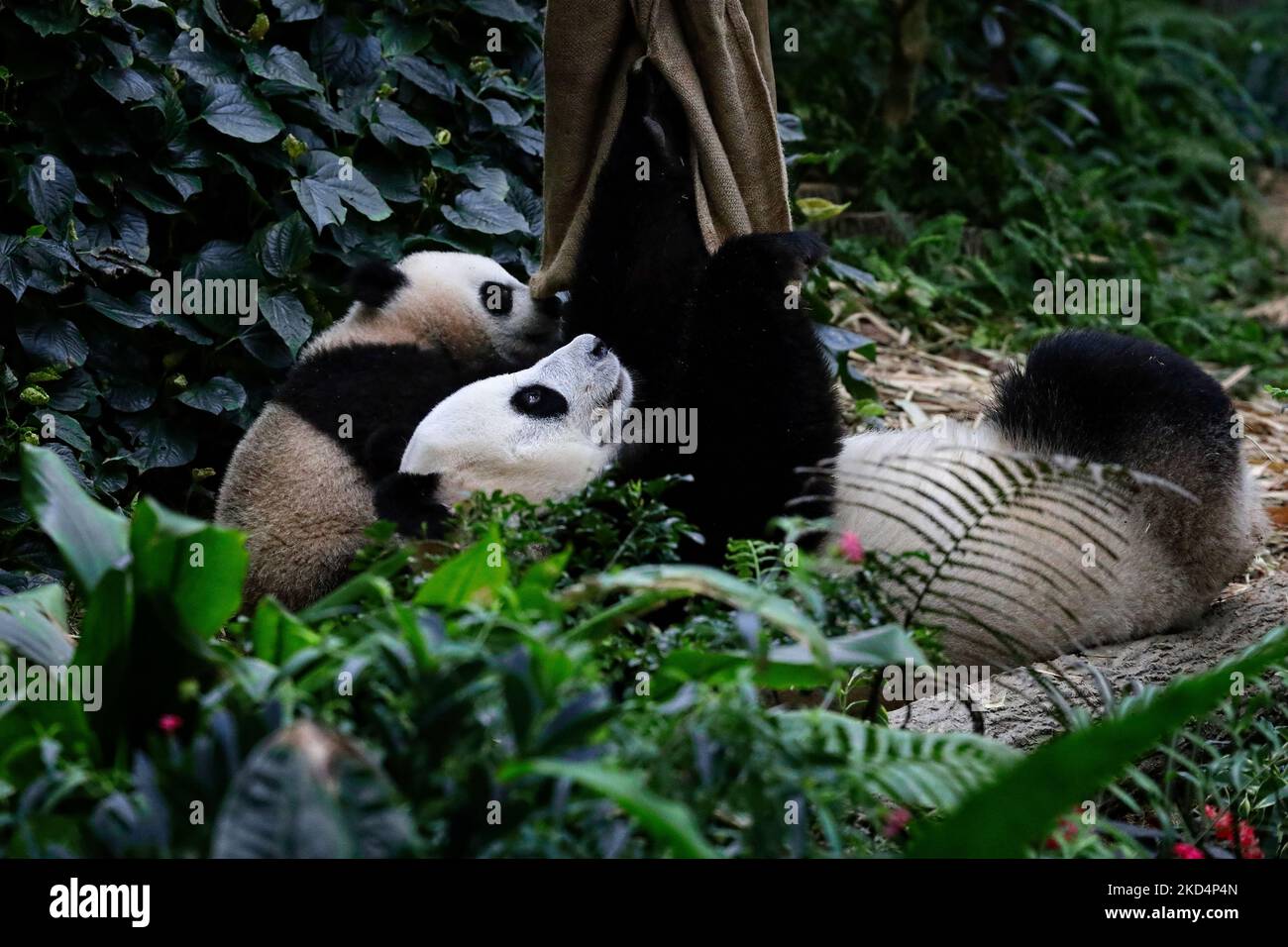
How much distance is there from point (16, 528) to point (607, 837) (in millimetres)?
2916

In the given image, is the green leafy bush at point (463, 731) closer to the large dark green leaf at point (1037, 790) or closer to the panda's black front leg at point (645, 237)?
the large dark green leaf at point (1037, 790)

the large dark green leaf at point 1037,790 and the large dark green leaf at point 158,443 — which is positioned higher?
the large dark green leaf at point 158,443

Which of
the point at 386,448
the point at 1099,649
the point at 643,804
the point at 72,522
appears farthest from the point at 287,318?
the point at 643,804

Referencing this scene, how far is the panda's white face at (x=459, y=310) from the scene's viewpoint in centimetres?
452

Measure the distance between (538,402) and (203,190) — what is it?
71.9 inches

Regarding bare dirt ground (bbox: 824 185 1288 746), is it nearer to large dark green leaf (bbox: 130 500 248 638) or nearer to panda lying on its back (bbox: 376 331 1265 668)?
panda lying on its back (bbox: 376 331 1265 668)

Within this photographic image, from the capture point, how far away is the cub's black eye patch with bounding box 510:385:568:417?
12.3 ft

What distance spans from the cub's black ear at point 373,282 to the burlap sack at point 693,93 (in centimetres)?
66

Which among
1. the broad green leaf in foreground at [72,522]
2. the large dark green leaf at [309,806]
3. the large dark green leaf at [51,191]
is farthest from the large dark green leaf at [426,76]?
the large dark green leaf at [309,806]

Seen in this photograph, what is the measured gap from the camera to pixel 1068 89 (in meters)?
8.42

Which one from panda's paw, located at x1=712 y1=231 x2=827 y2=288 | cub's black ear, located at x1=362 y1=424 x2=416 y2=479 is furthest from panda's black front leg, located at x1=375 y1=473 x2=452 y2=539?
panda's paw, located at x1=712 y1=231 x2=827 y2=288

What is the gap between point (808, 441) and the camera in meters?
3.57
